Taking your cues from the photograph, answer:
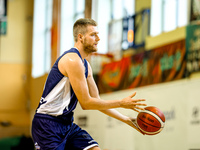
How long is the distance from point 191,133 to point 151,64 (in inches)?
98.3

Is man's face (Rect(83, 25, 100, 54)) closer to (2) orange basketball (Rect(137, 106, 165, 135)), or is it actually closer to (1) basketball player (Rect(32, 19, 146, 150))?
(1) basketball player (Rect(32, 19, 146, 150))

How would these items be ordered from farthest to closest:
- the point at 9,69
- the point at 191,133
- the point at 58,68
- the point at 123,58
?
the point at 9,69 → the point at 123,58 → the point at 191,133 → the point at 58,68

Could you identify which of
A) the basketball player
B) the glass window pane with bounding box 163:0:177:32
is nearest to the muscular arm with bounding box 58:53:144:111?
the basketball player

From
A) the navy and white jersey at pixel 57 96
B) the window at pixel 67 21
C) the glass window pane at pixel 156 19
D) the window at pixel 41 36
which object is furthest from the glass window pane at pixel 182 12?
the window at pixel 41 36

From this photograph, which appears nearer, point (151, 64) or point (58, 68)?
point (58, 68)

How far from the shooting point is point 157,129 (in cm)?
426

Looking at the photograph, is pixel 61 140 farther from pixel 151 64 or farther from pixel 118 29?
pixel 118 29

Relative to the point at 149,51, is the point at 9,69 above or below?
below

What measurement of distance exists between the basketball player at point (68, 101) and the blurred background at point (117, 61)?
14.9 feet

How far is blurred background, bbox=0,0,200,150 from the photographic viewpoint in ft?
28.6

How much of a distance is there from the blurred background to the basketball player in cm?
453

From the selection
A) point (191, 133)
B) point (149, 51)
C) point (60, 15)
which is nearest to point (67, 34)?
point (60, 15)

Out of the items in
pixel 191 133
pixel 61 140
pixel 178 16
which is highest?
pixel 178 16

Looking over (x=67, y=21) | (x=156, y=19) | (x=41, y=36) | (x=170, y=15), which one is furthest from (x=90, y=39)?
(x=41, y=36)
